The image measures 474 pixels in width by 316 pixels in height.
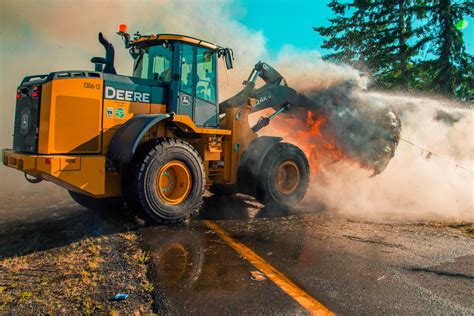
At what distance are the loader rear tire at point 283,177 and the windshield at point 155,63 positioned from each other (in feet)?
8.28

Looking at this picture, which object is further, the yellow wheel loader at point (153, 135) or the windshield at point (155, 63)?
the windshield at point (155, 63)

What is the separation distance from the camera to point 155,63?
22.0 ft

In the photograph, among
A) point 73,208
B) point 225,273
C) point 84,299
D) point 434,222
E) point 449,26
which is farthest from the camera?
point 449,26

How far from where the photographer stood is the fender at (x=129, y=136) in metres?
5.27

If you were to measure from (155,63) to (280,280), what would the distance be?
182 inches

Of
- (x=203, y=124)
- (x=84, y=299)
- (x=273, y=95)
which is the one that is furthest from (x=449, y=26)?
(x=84, y=299)

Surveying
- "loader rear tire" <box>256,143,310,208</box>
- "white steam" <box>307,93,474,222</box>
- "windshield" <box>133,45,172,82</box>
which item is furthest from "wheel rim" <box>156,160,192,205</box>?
"white steam" <box>307,93,474,222</box>

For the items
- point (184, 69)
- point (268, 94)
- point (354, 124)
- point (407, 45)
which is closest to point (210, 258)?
point (184, 69)

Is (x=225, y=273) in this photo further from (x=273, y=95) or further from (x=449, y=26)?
(x=449, y=26)

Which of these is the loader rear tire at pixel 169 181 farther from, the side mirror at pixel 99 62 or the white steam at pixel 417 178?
the white steam at pixel 417 178

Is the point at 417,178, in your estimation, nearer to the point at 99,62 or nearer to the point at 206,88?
the point at 206,88

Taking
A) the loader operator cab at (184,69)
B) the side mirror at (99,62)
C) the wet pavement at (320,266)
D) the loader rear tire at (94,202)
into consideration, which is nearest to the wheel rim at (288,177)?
the wet pavement at (320,266)

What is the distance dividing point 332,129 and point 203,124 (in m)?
3.25

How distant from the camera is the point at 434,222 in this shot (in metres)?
6.64
